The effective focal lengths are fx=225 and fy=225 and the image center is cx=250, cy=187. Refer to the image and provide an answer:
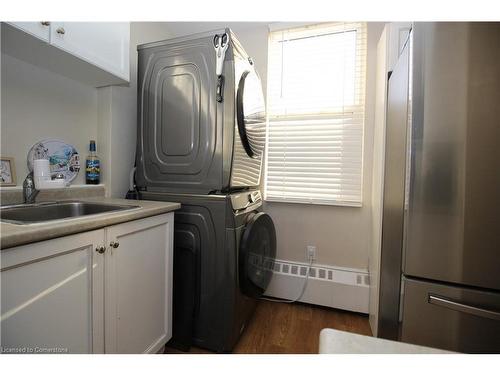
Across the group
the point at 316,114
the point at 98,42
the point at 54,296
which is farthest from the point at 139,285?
the point at 316,114

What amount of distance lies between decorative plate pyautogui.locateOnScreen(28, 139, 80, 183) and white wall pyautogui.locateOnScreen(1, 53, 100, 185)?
3cm

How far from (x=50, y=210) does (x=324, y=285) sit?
2118mm

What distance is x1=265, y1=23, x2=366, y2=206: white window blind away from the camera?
2.01 m

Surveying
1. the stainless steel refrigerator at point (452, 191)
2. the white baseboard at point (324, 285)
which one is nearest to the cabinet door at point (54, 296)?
the stainless steel refrigerator at point (452, 191)

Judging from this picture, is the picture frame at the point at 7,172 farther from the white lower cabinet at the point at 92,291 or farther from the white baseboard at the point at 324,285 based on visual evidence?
the white baseboard at the point at 324,285

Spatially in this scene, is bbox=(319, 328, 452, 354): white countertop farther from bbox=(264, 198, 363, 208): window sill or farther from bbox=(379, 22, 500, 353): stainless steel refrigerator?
bbox=(264, 198, 363, 208): window sill

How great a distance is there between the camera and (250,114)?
1.62 m

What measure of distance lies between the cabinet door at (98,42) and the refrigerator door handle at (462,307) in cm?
215

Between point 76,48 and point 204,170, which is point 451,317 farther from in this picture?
point 76,48

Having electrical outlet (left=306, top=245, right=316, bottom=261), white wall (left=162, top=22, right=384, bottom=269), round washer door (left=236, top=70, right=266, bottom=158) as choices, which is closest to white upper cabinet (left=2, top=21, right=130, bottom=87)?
round washer door (left=236, top=70, right=266, bottom=158)

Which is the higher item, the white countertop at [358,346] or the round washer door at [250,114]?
the round washer door at [250,114]

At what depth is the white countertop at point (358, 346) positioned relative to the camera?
409 millimetres
